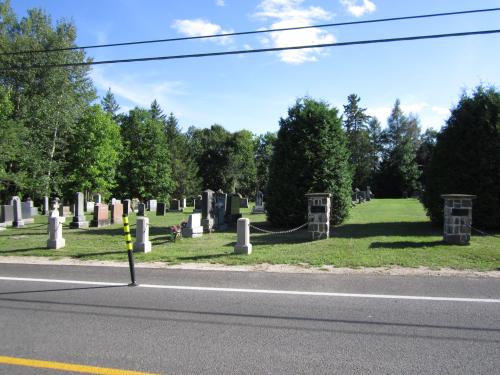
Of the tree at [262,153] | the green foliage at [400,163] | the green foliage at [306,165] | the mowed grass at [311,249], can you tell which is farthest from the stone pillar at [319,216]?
the tree at [262,153]

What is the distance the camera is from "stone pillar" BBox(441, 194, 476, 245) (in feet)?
38.8

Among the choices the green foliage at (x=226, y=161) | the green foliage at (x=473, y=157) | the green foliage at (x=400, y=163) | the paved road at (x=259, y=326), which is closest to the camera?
the paved road at (x=259, y=326)

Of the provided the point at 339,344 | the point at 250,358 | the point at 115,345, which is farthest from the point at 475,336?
the point at 115,345

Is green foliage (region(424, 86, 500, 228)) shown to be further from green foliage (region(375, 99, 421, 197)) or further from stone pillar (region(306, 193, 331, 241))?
green foliage (region(375, 99, 421, 197))

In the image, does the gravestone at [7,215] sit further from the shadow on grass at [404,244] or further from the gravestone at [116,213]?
the shadow on grass at [404,244]

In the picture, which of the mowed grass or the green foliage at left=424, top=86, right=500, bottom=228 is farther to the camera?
the green foliage at left=424, top=86, right=500, bottom=228

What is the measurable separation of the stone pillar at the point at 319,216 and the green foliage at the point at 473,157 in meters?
4.89

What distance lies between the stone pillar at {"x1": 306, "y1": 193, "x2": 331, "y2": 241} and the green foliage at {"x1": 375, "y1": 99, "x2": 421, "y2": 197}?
53.8 metres

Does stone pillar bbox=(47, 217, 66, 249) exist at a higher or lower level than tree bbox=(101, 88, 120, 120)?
lower

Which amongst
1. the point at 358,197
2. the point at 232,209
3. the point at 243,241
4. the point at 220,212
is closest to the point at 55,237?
the point at 243,241

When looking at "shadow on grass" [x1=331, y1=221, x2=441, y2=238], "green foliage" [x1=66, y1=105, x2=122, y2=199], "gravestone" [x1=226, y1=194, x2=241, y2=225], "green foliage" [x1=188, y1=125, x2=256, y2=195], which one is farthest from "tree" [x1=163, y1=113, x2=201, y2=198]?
"shadow on grass" [x1=331, y1=221, x2=441, y2=238]

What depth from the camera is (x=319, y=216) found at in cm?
1332

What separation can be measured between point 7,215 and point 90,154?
24.3 meters

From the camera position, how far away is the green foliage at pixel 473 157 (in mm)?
14055
